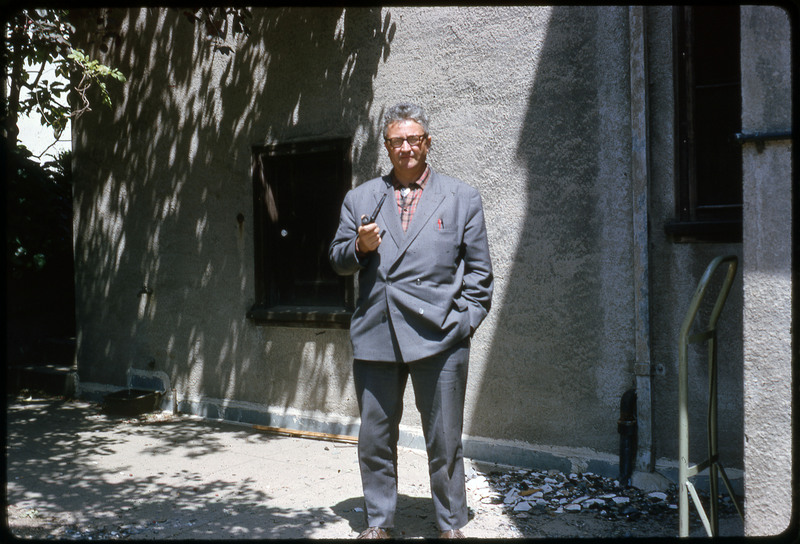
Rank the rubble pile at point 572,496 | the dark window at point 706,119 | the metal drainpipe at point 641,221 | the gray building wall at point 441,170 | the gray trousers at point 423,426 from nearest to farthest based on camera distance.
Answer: the gray trousers at point 423,426, the rubble pile at point 572,496, the dark window at point 706,119, the metal drainpipe at point 641,221, the gray building wall at point 441,170

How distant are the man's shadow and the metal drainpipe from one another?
1.44 meters

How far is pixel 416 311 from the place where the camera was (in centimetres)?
360

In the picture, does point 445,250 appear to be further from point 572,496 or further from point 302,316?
point 302,316

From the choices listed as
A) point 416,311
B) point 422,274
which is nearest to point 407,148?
point 422,274

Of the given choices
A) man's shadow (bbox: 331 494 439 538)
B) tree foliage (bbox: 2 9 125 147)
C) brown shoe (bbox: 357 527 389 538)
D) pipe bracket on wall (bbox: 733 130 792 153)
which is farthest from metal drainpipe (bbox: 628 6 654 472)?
tree foliage (bbox: 2 9 125 147)

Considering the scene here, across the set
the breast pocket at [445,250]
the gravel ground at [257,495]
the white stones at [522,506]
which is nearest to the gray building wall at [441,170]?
the gravel ground at [257,495]

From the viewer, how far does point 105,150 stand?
8.07 meters

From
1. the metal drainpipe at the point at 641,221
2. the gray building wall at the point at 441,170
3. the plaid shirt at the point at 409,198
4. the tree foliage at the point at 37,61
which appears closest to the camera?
the plaid shirt at the point at 409,198

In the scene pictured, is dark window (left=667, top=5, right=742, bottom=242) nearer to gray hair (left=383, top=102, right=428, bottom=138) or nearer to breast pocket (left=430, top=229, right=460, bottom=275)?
breast pocket (left=430, top=229, right=460, bottom=275)

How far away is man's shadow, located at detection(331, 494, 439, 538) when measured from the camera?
404cm

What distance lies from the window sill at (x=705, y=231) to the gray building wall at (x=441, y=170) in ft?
0.22

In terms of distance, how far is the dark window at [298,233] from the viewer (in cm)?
647

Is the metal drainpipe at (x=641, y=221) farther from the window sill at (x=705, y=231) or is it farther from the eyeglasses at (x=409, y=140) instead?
the eyeglasses at (x=409, y=140)

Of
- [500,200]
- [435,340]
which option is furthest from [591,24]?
[435,340]
